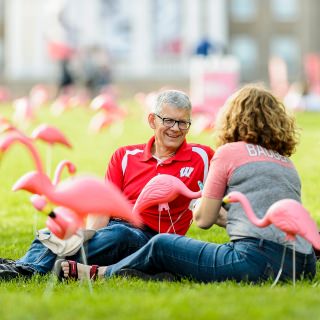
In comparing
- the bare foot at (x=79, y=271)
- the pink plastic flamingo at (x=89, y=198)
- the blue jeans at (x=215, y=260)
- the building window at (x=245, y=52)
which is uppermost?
the pink plastic flamingo at (x=89, y=198)

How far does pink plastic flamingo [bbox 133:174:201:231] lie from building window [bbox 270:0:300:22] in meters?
60.6

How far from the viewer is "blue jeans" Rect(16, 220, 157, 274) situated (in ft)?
22.2

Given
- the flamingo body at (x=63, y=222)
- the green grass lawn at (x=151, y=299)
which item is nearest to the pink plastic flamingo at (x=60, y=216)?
the flamingo body at (x=63, y=222)

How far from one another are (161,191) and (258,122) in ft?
2.12

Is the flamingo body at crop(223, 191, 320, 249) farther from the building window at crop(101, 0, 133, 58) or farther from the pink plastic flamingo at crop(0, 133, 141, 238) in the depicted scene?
the building window at crop(101, 0, 133, 58)

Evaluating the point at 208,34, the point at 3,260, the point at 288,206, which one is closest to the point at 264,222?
the point at 288,206

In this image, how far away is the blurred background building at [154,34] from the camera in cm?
5647

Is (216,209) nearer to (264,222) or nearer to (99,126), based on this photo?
(264,222)

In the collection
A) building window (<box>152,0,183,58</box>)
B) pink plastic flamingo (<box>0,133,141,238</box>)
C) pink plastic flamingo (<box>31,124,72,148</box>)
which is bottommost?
building window (<box>152,0,183,58</box>)

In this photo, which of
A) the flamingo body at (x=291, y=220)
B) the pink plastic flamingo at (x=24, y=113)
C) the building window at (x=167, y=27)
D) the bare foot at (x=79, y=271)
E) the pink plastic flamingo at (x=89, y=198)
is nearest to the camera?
the pink plastic flamingo at (x=89, y=198)

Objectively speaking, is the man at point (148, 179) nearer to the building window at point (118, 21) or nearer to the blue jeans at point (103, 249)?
the blue jeans at point (103, 249)

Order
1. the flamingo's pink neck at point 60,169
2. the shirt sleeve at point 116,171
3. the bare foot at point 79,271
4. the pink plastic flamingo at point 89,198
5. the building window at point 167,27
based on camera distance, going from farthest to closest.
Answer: the building window at point 167,27, the shirt sleeve at point 116,171, the flamingo's pink neck at point 60,169, the bare foot at point 79,271, the pink plastic flamingo at point 89,198

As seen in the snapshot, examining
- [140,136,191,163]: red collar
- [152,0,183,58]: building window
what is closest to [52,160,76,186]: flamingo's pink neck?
[140,136,191,163]: red collar

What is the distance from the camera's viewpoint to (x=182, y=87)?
175 ft
